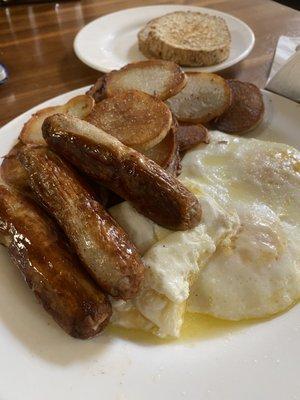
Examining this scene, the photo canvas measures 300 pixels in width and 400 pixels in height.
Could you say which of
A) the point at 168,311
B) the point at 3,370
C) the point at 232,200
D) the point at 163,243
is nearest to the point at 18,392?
the point at 3,370

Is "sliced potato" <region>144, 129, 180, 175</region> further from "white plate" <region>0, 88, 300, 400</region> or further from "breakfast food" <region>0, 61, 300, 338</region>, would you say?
"white plate" <region>0, 88, 300, 400</region>

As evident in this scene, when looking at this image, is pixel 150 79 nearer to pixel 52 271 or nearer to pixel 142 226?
pixel 142 226

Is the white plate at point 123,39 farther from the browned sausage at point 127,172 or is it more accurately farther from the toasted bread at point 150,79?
the browned sausage at point 127,172

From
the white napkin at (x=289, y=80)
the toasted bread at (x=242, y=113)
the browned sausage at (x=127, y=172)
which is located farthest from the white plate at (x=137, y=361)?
the white napkin at (x=289, y=80)

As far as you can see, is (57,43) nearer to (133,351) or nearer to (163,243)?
(163,243)

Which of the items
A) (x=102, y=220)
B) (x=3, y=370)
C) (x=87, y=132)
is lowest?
(x=3, y=370)
